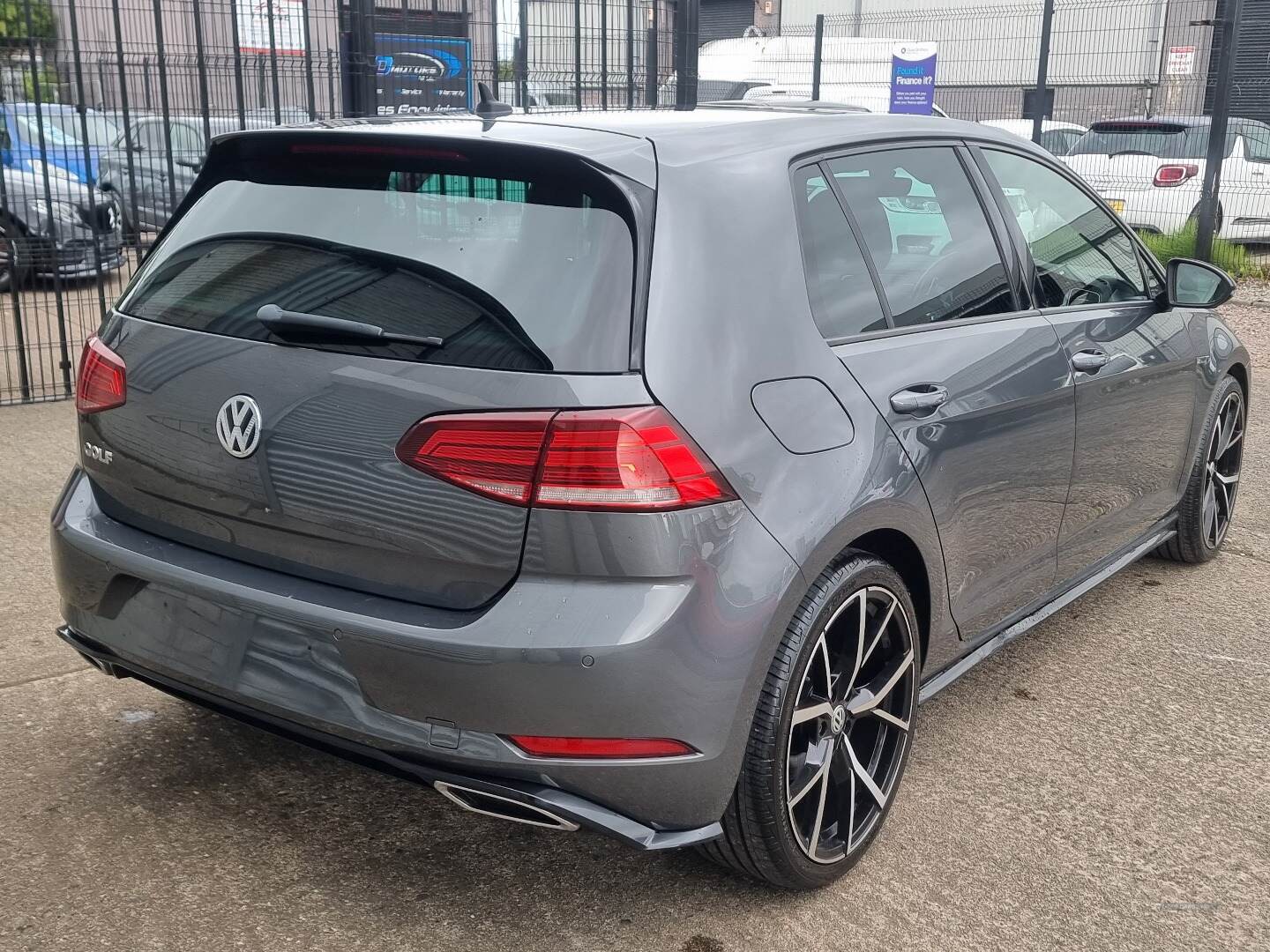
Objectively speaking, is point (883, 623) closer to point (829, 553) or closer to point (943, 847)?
point (829, 553)

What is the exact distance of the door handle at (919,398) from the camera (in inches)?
112

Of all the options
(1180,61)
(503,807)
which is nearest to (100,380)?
(503,807)

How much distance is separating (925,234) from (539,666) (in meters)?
1.63

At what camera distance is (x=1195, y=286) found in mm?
4191

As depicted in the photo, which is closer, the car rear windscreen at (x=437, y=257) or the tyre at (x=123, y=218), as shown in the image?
the car rear windscreen at (x=437, y=257)

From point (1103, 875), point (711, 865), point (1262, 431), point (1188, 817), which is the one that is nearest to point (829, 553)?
point (711, 865)

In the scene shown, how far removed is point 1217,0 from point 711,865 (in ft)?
42.7

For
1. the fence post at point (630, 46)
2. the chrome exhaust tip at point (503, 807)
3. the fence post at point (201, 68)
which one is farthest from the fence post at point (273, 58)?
the chrome exhaust tip at point (503, 807)

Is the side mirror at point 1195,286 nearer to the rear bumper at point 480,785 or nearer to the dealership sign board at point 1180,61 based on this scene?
the rear bumper at point 480,785

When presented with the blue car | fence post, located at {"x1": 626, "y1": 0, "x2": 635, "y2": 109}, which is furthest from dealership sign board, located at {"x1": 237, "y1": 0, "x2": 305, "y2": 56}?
fence post, located at {"x1": 626, "y1": 0, "x2": 635, "y2": 109}

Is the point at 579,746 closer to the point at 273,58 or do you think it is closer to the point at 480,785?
the point at 480,785

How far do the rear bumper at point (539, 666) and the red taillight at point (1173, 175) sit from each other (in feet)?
39.6

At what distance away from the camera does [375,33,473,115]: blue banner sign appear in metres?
7.94

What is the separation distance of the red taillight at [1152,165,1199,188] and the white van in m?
3.00
